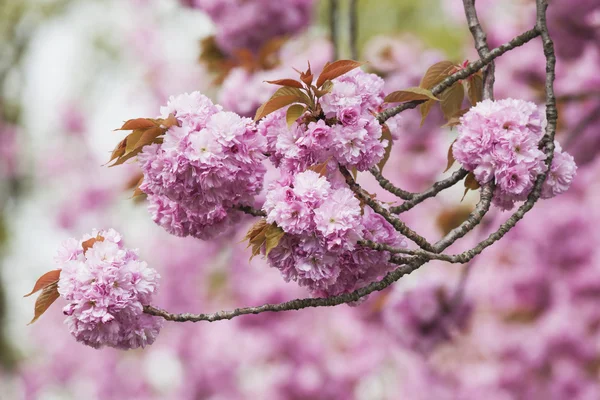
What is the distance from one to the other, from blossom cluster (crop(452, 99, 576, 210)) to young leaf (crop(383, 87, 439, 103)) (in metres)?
0.10

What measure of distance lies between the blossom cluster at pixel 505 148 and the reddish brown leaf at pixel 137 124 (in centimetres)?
56

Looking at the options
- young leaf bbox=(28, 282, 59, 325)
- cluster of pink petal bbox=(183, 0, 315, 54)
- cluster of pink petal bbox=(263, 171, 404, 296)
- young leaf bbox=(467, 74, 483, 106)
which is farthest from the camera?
cluster of pink petal bbox=(183, 0, 315, 54)

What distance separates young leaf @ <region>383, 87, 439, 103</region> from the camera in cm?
127

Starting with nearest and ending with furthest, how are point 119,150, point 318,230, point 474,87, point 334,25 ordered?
point 318,230 → point 119,150 → point 474,87 → point 334,25

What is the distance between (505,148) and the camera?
1.30 m

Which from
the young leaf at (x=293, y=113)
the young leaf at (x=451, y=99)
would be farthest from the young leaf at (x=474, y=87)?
the young leaf at (x=293, y=113)

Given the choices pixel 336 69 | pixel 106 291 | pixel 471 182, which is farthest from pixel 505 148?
pixel 106 291

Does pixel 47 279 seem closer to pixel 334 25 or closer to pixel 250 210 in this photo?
pixel 250 210

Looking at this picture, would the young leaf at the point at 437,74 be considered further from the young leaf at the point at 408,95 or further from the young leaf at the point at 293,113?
the young leaf at the point at 293,113

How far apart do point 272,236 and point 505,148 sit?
0.46 meters

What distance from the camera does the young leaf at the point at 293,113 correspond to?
47.5 inches

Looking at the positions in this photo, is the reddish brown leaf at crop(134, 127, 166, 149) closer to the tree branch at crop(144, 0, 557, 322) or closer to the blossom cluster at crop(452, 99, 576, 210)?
the tree branch at crop(144, 0, 557, 322)

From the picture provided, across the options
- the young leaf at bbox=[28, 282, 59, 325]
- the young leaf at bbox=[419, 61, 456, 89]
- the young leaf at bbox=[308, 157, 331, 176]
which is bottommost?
the young leaf at bbox=[28, 282, 59, 325]

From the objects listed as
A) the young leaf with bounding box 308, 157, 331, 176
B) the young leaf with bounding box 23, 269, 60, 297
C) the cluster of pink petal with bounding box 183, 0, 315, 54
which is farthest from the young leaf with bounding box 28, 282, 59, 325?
the cluster of pink petal with bounding box 183, 0, 315, 54
